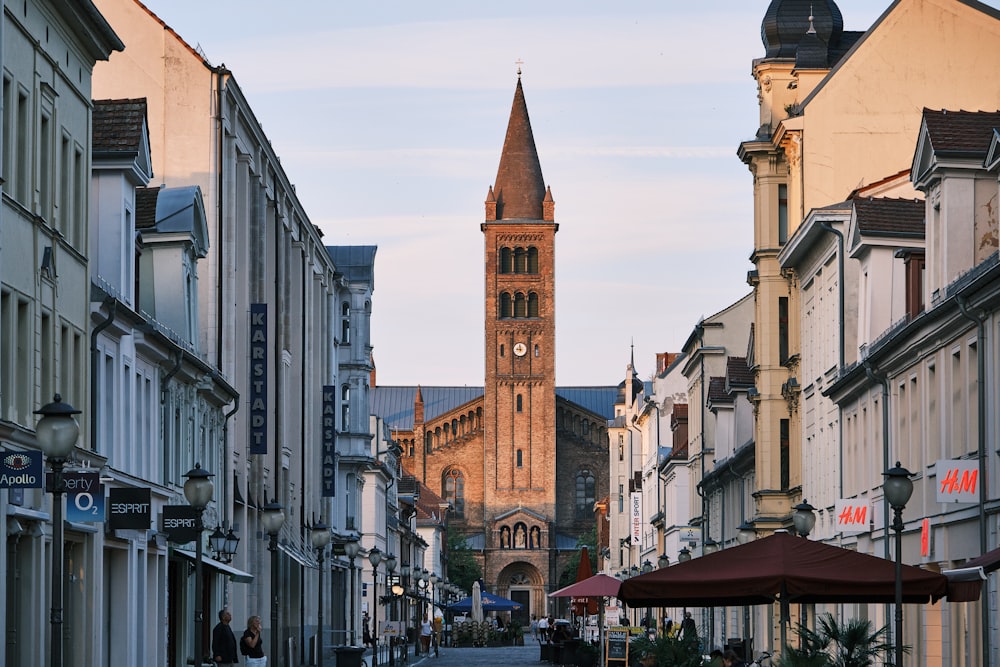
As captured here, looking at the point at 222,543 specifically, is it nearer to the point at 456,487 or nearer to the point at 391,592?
the point at 391,592

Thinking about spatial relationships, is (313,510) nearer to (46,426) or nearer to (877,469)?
(877,469)

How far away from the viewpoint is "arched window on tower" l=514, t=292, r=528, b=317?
15150 centimetres

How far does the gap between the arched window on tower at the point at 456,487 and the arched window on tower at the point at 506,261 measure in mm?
16483

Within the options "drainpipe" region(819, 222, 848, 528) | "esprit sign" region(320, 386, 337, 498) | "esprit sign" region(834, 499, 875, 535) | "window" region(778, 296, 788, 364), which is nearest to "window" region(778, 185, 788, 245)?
"window" region(778, 296, 788, 364)

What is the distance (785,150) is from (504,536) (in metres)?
105

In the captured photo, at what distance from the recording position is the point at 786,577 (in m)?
19.8

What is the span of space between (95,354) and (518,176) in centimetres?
12585

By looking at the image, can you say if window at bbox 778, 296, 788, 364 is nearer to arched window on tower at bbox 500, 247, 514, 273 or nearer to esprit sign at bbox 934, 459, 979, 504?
esprit sign at bbox 934, 459, 979, 504

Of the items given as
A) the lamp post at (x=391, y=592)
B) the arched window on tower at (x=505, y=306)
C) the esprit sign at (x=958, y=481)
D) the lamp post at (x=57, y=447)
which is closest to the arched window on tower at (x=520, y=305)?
the arched window on tower at (x=505, y=306)

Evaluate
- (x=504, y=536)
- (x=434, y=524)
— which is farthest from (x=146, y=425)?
(x=504, y=536)

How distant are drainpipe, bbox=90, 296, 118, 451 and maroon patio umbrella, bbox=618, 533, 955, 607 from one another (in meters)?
9.41

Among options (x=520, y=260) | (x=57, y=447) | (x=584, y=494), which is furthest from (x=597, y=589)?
(x=520, y=260)

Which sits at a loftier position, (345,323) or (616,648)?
(345,323)

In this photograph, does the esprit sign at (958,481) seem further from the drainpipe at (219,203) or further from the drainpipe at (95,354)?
the drainpipe at (219,203)
